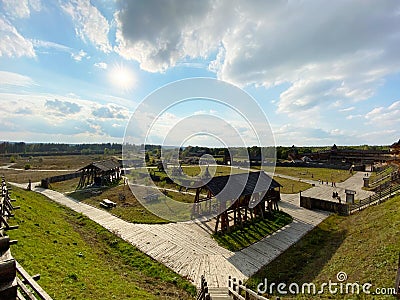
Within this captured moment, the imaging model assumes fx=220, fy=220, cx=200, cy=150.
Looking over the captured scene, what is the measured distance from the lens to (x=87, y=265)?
934 cm

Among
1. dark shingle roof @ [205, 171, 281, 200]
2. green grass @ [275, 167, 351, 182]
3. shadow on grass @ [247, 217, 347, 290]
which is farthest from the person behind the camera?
green grass @ [275, 167, 351, 182]

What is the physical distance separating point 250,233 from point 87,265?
31.3 ft

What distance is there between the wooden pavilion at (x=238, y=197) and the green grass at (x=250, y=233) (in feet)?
1.52

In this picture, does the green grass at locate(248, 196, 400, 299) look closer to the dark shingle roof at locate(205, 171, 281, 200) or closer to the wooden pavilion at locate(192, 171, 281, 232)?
the wooden pavilion at locate(192, 171, 281, 232)

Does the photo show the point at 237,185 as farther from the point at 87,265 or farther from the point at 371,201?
the point at 371,201

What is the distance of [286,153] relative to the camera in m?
67.9

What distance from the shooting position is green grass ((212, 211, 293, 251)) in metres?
12.8

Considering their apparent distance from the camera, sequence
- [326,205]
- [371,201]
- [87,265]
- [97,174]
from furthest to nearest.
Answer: [97,174]
[326,205]
[371,201]
[87,265]

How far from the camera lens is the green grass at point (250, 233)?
42.0ft

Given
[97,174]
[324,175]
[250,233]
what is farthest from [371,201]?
[97,174]

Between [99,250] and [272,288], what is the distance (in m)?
8.65

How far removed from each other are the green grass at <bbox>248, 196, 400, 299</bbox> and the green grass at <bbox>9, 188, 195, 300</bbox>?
3870mm

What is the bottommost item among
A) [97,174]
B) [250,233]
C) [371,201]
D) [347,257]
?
[250,233]

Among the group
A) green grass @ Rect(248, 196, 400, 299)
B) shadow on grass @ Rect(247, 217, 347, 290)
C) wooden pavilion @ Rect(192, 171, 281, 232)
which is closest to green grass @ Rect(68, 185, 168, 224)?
wooden pavilion @ Rect(192, 171, 281, 232)
